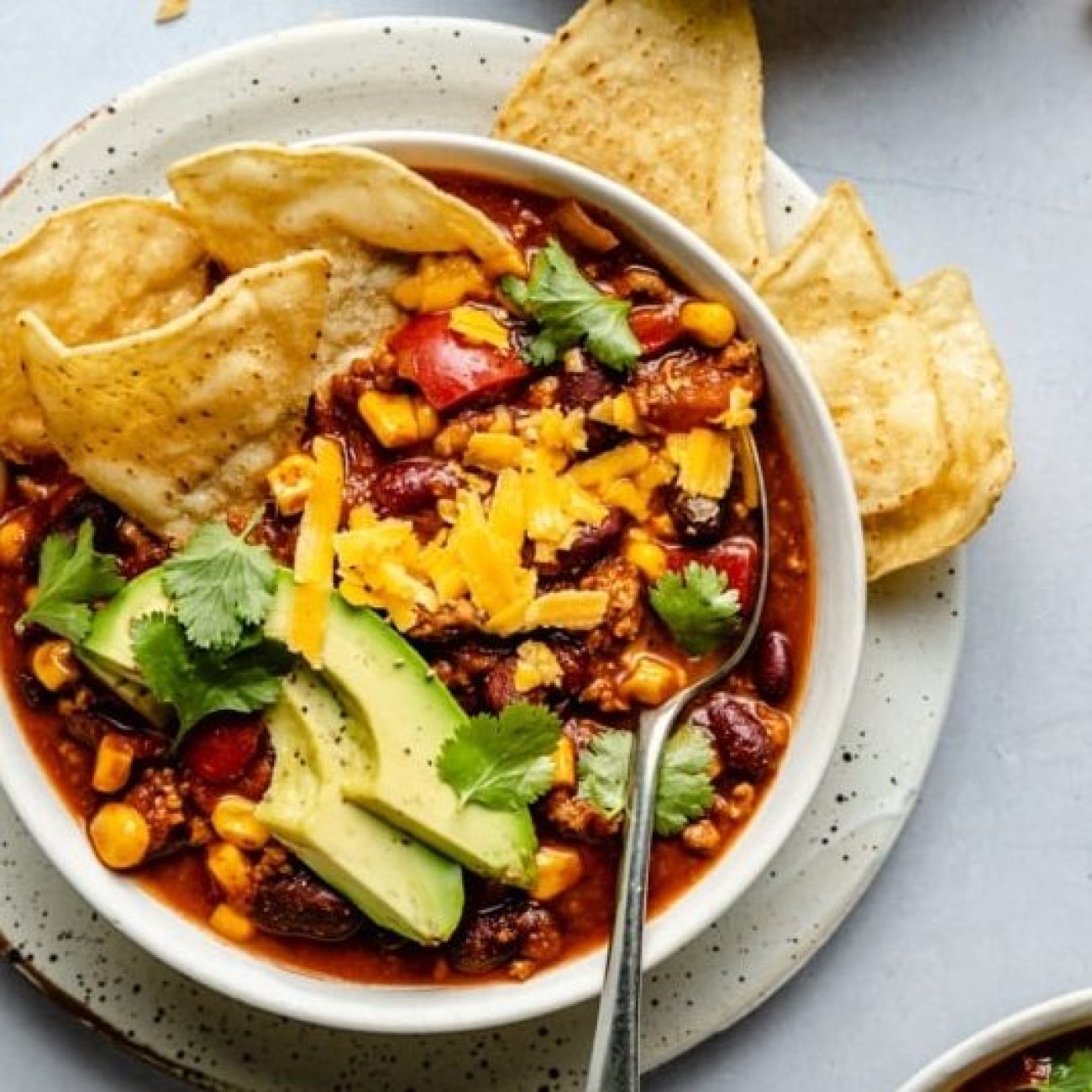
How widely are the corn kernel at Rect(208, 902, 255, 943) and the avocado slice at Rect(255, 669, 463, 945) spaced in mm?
248

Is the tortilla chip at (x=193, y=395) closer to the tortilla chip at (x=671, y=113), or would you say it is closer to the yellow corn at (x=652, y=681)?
the tortilla chip at (x=671, y=113)

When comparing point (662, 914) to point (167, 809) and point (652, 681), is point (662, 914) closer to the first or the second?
point (652, 681)

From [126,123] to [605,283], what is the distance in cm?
103

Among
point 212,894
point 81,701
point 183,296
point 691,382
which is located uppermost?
point 183,296

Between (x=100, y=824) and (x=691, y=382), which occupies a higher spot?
(x=691, y=382)

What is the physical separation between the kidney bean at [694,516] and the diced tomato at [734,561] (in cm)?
2

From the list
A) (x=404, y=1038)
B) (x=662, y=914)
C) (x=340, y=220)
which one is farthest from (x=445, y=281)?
(x=404, y=1038)

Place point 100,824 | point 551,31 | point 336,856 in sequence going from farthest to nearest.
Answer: point 551,31 < point 100,824 < point 336,856

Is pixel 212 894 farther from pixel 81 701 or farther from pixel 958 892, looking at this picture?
pixel 958 892

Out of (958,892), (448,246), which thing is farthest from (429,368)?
(958,892)

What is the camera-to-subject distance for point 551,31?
4.03 meters

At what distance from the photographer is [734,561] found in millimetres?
3621

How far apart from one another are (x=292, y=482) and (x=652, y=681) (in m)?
0.76

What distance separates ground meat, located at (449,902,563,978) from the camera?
11.8ft
